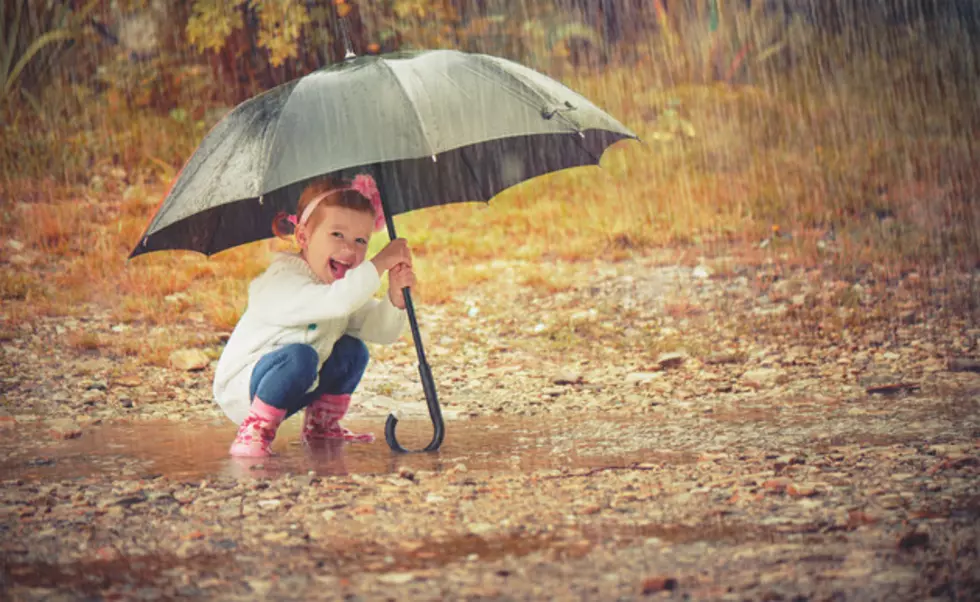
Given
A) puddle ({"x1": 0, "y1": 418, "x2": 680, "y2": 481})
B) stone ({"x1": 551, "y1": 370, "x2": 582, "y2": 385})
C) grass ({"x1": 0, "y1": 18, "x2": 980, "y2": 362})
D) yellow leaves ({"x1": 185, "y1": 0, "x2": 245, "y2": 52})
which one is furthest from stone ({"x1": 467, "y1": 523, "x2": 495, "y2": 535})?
yellow leaves ({"x1": 185, "y1": 0, "x2": 245, "y2": 52})

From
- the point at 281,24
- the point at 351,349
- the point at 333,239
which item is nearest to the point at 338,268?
the point at 333,239

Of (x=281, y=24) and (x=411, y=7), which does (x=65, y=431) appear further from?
(x=411, y=7)

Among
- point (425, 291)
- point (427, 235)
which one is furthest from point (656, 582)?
point (427, 235)

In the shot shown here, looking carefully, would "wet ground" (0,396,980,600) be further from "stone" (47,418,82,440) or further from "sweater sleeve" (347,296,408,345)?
"sweater sleeve" (347,296,408,345)

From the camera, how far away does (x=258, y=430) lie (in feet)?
14.8

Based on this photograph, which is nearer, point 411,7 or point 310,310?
point 310,310

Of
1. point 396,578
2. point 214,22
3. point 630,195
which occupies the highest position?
point 214,22

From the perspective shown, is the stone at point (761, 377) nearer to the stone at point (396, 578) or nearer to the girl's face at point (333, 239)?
the girl's face at point (333, 239)

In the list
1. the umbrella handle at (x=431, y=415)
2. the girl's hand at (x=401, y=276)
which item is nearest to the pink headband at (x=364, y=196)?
the girl's hand at (x=401, y=276)

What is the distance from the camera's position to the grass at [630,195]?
9.02 m

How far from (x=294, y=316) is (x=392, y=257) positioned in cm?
42

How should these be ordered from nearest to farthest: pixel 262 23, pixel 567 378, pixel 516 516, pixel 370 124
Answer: pixel 516 516 → pixel 370 124 → pixel 567 378 → pixel 262 23

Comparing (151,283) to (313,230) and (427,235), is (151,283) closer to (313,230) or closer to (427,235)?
(427,235)

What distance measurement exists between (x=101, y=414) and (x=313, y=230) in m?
2.06
